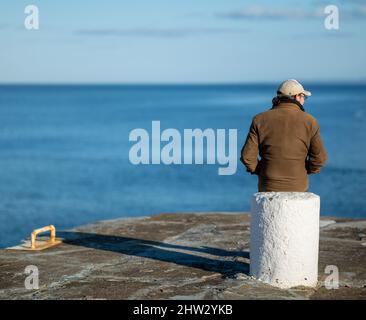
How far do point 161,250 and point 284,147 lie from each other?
2.60 meters

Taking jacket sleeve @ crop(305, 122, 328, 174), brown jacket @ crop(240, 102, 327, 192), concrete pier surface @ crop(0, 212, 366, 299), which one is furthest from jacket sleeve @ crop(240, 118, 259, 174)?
concrete pier surface @ crop(0, 212, 366, 299)

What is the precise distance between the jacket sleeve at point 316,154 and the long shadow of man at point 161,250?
4.61 feet

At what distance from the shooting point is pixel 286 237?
732 cm

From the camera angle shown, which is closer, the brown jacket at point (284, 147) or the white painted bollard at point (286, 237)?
the white painted bollard at point (286, 237)

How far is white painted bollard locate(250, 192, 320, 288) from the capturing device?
7.31m

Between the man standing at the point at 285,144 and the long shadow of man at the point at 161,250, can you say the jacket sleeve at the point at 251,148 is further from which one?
the long shadow of man at the point at 161,250

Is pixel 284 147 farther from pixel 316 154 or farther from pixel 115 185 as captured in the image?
pixel 115 185

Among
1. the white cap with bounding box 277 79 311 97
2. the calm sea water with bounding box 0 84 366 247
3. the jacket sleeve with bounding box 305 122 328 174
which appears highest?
the white cap with bounding box 277 79 311 97

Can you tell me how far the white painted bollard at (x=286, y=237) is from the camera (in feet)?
24.0

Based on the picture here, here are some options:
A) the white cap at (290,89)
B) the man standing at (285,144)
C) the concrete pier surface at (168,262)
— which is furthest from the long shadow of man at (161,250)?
the white cap at (290,89)

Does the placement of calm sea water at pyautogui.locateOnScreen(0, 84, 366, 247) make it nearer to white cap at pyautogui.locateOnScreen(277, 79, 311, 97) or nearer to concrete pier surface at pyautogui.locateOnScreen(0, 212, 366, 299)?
concrete pier surface at pyautogui.locateOnScreen(0, 212, 366, 299)

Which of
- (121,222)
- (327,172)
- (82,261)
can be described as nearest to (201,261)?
(82,261)

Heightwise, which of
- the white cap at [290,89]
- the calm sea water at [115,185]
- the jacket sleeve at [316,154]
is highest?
the white cap at [290,89]
